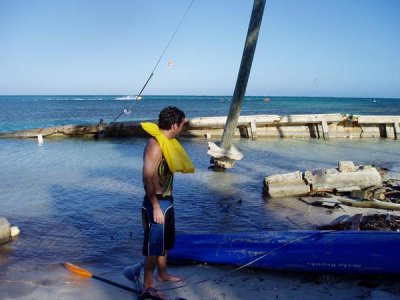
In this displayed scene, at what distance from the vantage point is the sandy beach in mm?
3809

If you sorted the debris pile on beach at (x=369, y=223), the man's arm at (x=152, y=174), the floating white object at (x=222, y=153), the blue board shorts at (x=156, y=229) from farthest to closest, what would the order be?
the floating white object at (x=222, y=153)
the debris pile on beach at (x=369, y=223)
the blue board shorts at (x=156, y=229)
the man's arm at (x=152, y=174)

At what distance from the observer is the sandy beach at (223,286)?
3.81 meters

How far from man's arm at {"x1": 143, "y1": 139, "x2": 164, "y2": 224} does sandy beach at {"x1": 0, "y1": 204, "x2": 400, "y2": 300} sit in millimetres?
974

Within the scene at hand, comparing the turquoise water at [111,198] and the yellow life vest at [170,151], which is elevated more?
the yellow life vest at [170,151]

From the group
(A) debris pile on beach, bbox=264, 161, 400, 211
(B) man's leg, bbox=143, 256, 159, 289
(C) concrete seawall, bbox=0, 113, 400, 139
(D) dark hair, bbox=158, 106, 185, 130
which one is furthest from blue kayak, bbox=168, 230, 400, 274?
(C) concrete seawall, bbox=0, 113, 400, 139

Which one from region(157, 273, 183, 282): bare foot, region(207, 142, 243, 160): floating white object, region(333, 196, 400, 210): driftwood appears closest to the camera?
region(157, 273, 183, 282): bare foot

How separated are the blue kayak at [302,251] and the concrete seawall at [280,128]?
15.3 metres

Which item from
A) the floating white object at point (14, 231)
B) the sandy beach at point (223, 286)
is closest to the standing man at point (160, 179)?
the sandy beach at point (223, 286)

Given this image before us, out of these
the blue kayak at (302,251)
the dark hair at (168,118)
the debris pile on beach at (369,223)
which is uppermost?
the dark hair at (168,118)

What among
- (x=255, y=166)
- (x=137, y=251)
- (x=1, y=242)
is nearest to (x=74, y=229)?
(x=1, y=242)

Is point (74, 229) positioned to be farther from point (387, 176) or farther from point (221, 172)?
point (387, 176)

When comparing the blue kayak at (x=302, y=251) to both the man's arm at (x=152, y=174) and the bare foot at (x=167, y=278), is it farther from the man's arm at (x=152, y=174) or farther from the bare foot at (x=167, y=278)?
the man's arm at (x=152, y=174)

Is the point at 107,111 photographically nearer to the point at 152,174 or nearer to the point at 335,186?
the point at 335,186

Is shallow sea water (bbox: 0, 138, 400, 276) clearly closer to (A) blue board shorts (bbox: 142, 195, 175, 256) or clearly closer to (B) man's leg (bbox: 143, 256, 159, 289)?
(B) man's leg (bbox: 143, 256, 159, 289)
